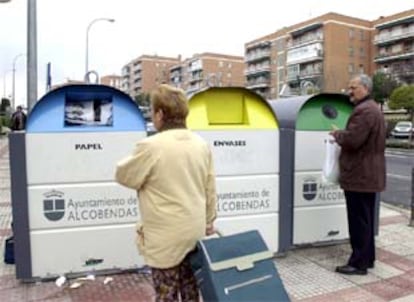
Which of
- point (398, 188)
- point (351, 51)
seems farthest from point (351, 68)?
point (398, 188)

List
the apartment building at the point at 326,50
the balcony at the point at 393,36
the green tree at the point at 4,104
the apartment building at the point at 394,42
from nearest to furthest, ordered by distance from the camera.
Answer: the green tree at the point at 4,104 < the apartment building at the point at 394,42 < the balcony at the point at 393,36 < the apartment building at the point at 326,50

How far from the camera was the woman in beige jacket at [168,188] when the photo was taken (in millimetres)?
2432

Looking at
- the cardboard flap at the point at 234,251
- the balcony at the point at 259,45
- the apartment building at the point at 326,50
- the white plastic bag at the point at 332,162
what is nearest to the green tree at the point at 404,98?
the apartment building at the point at 326,50

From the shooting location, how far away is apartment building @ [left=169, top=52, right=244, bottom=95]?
105m

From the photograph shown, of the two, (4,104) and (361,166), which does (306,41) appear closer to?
(4,104)

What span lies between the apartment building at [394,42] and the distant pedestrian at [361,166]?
6019cm

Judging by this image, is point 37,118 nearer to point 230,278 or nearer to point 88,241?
point 88,241

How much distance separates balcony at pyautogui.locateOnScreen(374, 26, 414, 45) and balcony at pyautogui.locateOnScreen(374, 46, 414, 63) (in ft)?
5.90

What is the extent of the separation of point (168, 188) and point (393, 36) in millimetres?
73336

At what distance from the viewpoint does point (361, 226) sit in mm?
4418

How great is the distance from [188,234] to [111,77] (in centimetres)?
12919

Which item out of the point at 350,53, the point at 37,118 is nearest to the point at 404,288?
the point at 37,118

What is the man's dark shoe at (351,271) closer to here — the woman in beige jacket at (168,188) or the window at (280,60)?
the woman in beige jacket at (168,188)

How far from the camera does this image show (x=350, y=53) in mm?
72312
